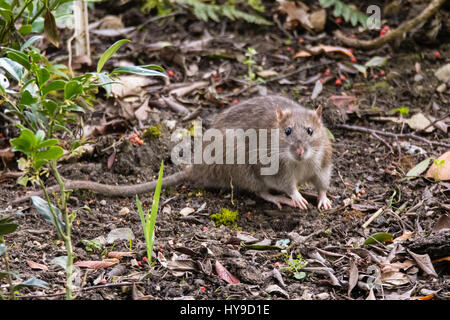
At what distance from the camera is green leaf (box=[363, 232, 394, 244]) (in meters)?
4.44

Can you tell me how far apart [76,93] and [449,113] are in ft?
14.3

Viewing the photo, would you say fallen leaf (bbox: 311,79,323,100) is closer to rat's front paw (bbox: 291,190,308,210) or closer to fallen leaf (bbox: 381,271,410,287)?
rat's front paw (bbox: 291,190,308,210)

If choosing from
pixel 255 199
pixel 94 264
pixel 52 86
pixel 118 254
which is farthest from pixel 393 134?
pixel 52 86

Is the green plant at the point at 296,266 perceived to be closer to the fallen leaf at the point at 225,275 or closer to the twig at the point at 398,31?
the fallen leaf at the point at 225,275

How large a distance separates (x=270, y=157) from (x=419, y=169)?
1.48m

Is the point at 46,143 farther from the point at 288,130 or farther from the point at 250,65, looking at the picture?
the point at 250,65

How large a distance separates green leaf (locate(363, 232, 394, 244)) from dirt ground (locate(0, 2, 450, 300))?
0.04 metres

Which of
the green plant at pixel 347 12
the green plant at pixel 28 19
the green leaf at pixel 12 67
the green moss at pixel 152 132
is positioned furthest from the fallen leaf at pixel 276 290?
the green plant at pixel 347 12

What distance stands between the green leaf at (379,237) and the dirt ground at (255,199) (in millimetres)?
40

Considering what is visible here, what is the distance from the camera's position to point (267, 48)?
775 cm

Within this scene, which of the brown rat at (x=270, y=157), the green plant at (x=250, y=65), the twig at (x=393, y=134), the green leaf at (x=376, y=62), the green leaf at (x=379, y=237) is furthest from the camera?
the green leaf at (x=376, y=62)

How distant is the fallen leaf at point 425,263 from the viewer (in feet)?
12.9

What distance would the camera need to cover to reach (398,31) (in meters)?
7.02
